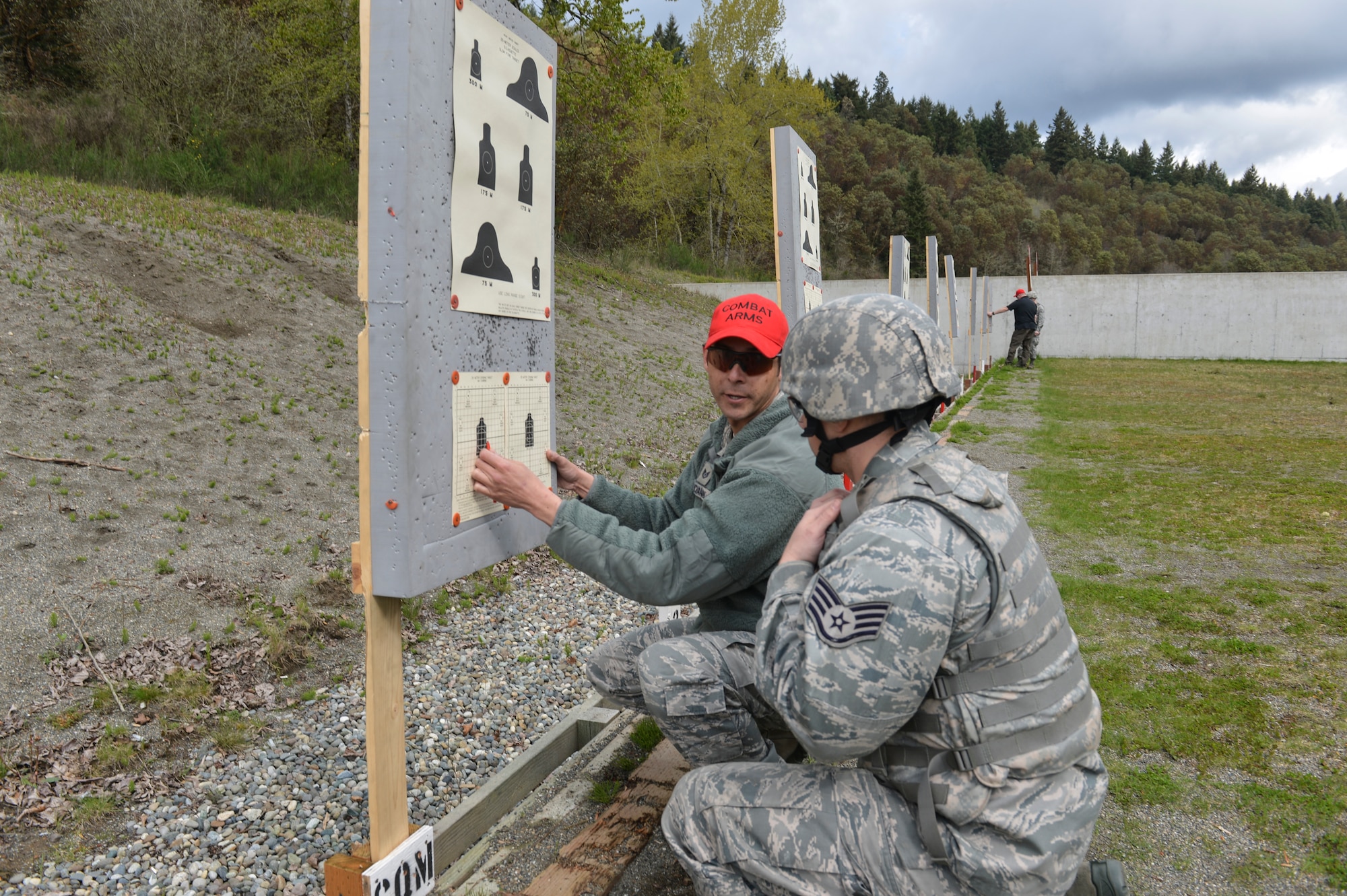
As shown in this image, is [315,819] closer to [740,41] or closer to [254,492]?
[254,492]

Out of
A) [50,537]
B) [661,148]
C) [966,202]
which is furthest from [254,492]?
[966,202]

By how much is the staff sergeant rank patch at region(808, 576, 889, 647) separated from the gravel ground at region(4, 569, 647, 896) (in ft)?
5.86

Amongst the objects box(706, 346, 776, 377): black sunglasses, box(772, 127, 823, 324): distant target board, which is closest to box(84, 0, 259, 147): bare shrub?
box(772, 127, 823, 324): distant target board

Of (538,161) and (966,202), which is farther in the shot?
(966,202)

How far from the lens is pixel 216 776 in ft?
9.28

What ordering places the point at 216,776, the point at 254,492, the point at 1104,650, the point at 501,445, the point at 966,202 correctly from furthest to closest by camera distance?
1. the point at 966,202
2. the point at 254,492
3. the point at 1104,650
4. the point at 216,776
5. the point at 501,445

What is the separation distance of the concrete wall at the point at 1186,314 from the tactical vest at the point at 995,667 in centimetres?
2260

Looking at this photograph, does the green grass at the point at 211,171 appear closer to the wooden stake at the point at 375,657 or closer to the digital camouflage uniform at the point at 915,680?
the wooden stake at the point at 375,657

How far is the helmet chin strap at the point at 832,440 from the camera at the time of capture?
167cm

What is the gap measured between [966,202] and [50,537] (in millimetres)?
61366

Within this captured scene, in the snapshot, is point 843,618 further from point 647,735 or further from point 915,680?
point 647,735

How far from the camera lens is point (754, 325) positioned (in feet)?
7.48

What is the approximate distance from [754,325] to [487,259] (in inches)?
28.3

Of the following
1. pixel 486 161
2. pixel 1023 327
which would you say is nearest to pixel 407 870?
pixel 486 161
